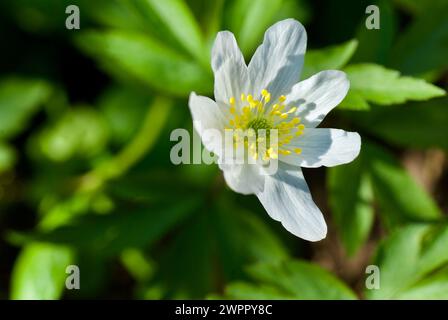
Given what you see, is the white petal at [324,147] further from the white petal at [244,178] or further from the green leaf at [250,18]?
the green leaf at [250,18]

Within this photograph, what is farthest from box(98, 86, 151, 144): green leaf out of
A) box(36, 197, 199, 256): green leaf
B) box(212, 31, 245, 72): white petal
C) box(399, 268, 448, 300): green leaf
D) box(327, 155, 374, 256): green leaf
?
box(399, 268, 448, 300): green leaf

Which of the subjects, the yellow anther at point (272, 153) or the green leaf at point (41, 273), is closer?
the yellow anther at point (272, 153)

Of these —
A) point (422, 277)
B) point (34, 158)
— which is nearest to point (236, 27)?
point (422, 277)

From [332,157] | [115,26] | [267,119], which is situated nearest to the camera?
[332,157]

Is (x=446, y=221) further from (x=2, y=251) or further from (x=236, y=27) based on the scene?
(x=2, y=251)

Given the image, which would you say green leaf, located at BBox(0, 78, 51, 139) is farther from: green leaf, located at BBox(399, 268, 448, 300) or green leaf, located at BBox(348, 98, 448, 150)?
green leaf, located at BBox(399, 268, 448, 300)

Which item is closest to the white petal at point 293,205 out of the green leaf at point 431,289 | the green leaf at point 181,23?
the green leaf at point 431,289
